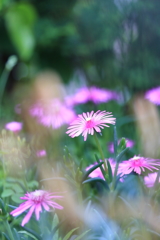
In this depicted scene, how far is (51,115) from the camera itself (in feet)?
2.15

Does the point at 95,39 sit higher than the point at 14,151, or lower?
higher

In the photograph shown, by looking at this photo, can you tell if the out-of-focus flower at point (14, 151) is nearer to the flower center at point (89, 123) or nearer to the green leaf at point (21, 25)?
the flower center at point (89, 123)

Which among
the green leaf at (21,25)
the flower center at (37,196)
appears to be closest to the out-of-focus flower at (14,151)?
the flower center at (37,196)

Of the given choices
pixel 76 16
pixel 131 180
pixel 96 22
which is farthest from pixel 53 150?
pixel 76 16

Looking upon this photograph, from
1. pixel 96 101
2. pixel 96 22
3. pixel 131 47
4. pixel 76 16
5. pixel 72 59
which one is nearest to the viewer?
pixel 96 101

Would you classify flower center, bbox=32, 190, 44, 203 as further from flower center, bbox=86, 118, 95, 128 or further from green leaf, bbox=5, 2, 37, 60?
green leaf, bbox=5, 2, 37, 60

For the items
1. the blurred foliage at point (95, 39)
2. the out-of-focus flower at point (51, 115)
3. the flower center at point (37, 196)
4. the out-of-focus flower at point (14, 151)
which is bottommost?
the flower center at point (37, 196)

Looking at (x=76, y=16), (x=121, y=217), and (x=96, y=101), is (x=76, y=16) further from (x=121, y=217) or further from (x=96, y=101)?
(x=121, y=217)

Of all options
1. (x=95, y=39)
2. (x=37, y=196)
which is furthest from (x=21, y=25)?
(x=37, y=196)

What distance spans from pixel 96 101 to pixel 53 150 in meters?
0.19

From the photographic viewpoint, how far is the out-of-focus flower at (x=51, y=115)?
2.06 ft

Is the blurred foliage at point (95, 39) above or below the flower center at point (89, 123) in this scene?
above

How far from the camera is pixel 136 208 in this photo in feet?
1.40

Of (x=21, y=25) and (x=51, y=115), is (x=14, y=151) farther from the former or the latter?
(x=21, y=25)
